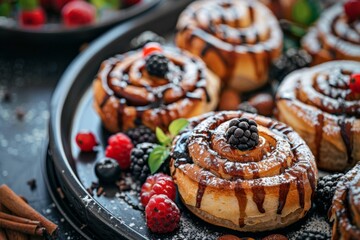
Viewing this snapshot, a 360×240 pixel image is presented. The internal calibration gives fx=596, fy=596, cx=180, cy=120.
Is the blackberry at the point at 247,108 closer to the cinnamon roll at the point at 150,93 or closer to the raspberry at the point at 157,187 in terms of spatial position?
the cinnamon roll at the point at 150,93

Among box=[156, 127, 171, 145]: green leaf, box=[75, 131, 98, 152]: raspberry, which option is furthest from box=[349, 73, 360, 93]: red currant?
box=[75, 131, 98, 152]: raspberry

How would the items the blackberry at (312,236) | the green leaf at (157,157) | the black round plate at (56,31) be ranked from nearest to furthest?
the blackberry at (312,236)
the green leaf at (157,157)
the black round plate at (56,31)

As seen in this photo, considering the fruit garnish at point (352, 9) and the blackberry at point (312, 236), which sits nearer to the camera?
the blackberry at point (312, 236)

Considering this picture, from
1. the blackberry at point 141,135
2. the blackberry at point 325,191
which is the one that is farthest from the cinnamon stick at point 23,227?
the blackberry at point 325,191

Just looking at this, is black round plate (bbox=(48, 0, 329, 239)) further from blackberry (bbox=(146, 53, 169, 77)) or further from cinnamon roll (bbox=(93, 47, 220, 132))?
blackberry (bbox=(146, 53, 169, 77))

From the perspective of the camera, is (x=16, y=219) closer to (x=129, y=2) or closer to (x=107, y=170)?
(x=107, y=170)

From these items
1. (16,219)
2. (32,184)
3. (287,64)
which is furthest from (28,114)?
(287,64)
